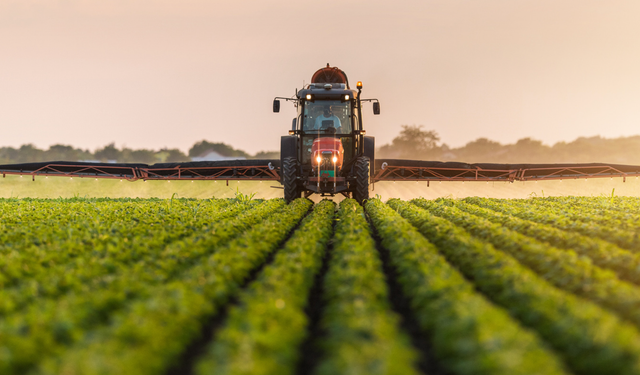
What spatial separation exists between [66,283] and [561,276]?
602 cm

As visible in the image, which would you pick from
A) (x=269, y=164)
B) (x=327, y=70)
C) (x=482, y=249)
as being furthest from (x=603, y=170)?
(x=482, y=249)

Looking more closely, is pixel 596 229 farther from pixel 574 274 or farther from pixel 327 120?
pixel 327 120

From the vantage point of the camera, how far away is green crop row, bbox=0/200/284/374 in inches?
123

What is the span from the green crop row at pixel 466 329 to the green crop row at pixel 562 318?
203 millimetres

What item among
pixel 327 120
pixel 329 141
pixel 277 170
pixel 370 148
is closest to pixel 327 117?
pixel 327 120

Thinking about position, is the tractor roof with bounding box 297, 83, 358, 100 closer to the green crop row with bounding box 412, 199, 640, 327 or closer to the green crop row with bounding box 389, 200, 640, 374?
the green crop row with bounding box 412, 199, 640, 327

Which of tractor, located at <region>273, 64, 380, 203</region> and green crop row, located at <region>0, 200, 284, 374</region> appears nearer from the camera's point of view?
green crop row, located at <region>0, 200, 284, 374</region>

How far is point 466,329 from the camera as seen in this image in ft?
10.8

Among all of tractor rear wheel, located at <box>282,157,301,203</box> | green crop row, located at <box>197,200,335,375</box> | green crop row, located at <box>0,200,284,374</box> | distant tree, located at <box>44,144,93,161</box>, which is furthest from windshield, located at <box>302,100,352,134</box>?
distant tree, located at <box>44,144,93,161</box>

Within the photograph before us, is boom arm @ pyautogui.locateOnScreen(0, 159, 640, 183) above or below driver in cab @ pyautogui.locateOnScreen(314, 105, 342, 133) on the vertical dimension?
below

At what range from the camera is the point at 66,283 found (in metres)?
4.57

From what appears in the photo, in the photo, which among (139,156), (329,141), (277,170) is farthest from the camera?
(139,156)

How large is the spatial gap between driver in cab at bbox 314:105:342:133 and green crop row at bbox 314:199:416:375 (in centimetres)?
879

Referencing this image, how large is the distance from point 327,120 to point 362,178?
8.01ft
